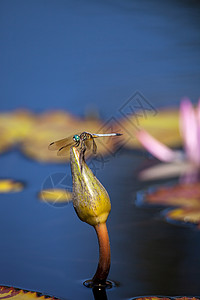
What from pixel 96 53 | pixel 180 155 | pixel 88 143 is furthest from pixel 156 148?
pixel 88 143

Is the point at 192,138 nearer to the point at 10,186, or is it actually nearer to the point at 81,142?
the point at 10,186

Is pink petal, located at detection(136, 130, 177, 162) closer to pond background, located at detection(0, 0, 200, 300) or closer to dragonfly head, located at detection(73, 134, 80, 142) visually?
pond background, located at detection(0, 0, 200, 300)

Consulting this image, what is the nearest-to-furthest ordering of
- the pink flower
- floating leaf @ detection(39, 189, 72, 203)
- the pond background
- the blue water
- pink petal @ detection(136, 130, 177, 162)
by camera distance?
the pond background, floating leaf @ detection(39, 189, 72, 203), the pink flower, pink petal @ detection(136, 130, 177, 162), the blue water

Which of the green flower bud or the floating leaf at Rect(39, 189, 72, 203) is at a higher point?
the floating leaf at Rect(39, 189, 72, 203)

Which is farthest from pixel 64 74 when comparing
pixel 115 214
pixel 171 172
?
pixel 115 214

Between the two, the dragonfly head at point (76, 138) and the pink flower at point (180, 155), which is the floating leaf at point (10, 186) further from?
the dragonfly head at point (76, 138)

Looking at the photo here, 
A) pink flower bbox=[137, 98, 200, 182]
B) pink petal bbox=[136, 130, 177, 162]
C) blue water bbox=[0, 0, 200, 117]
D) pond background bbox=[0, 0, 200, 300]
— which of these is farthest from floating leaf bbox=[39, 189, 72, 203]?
blue water bbox=[0, 0, 200, 117]

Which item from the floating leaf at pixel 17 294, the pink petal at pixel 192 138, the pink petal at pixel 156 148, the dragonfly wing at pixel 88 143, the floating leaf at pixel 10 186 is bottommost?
the floating leaf at pixel 17 294

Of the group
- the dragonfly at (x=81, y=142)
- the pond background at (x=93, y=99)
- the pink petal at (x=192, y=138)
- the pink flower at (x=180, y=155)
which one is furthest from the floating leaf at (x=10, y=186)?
the dragonfly at (x=81, y=142)
